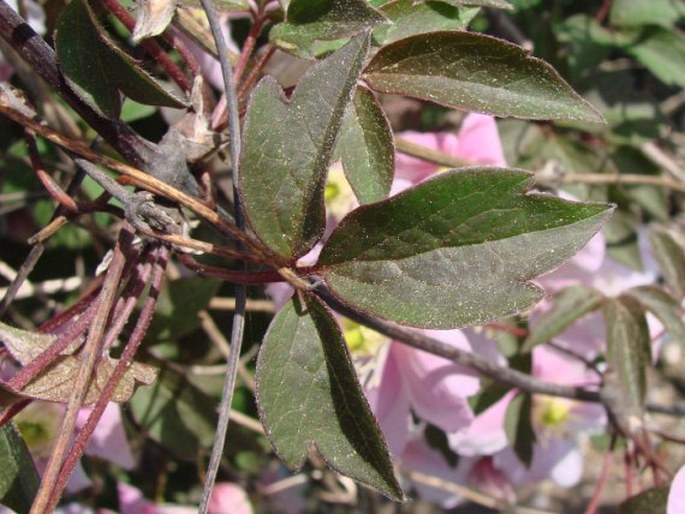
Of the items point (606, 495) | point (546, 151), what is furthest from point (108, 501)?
point (606, 495)

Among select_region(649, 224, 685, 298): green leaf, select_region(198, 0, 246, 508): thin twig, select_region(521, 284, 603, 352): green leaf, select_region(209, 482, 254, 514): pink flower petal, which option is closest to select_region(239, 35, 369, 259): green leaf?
select_region(198, 0, 246, 508): thin twig

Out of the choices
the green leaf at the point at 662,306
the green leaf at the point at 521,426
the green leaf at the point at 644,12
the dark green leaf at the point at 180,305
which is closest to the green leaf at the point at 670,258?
the green leaf at the point at 662,306

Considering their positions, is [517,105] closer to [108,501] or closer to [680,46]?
[680,46]

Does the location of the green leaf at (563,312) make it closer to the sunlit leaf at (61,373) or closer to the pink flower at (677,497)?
the pink flower at (677,497)

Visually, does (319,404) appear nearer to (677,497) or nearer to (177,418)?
(677,497)

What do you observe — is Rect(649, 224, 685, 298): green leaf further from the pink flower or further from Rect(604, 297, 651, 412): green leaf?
the pink flower
